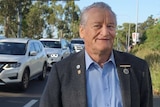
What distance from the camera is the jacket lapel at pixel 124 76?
95.6 inches

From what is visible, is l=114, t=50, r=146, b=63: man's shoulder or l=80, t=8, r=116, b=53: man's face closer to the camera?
l=80, t=8, r=116, b=53: man's face

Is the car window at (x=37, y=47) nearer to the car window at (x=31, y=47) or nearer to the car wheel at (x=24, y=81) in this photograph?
the car window at (x=31, y=47)

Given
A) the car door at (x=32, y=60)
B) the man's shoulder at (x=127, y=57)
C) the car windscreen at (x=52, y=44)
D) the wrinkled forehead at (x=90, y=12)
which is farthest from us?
the car windscreen at (x=52, y=44)

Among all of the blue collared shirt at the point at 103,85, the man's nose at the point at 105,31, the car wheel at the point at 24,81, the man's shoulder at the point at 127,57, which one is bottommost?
the car wheel at the point at 24,81

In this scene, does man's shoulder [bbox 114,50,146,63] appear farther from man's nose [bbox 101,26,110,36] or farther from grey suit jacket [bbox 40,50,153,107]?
man's nose [bbox 101,26,110,36]

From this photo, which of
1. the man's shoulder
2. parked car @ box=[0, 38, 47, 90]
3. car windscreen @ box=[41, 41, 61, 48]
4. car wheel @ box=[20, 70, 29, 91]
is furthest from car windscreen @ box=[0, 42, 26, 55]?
the man's shoulder

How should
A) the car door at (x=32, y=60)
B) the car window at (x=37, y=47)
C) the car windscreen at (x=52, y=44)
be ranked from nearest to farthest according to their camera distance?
1. the car door at (x=32, y=60)
2. the car window at (x=37, y=47)
3. the car windscreen at (x=52, y=44)

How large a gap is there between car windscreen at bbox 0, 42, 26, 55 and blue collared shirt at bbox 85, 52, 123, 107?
940cm

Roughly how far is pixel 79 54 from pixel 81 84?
10.3 inches

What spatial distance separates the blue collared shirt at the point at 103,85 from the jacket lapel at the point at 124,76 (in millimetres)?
34

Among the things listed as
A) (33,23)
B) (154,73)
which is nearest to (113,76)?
(154,73)

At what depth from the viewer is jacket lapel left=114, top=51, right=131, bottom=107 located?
7.97 feet

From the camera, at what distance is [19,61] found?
1103cm

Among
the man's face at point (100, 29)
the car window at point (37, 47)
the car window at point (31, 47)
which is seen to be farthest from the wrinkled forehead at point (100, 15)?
the car window at point (37, 47)
